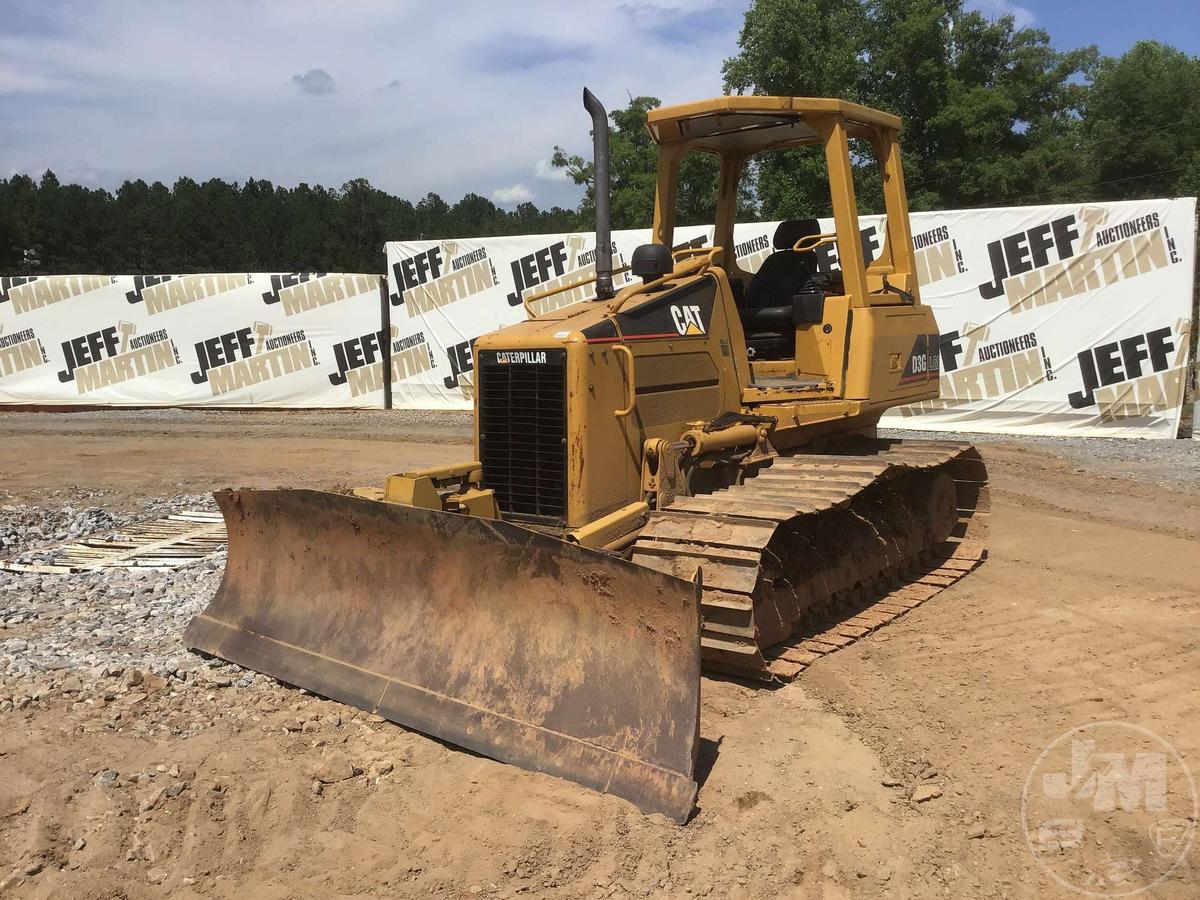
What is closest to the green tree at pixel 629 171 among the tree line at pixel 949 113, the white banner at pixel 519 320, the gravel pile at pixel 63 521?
the tree line at pixel 949 113

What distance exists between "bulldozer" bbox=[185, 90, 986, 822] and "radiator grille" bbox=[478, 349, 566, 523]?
0.5 inches

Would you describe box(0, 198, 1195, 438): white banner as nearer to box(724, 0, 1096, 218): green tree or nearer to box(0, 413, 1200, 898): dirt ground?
box(0, 413, 1200, 898): dirt ground

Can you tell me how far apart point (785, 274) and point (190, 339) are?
1484 cm

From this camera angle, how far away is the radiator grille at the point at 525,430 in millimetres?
5094

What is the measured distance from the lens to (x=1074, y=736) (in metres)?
4.16

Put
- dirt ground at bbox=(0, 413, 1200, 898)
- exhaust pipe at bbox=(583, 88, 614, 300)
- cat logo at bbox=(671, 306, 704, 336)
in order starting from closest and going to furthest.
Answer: dirt ground at bbox=(0, 413, 1200, 898) < exhaust pipe at bbox=(583, 88, 614, 300) < cat logo at bbox=(671, 306, 704, 336)

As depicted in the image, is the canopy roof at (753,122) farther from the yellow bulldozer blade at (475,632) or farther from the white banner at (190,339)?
the white banner at (190,339)

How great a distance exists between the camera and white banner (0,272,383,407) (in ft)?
59.3

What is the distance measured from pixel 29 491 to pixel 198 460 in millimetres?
2414

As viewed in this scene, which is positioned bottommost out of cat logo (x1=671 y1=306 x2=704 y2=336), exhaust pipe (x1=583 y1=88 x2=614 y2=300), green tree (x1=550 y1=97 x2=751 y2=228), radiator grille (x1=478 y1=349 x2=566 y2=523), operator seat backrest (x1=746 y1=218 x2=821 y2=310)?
radiator grille (x1=478 y1=349 x2=566 y2=523)

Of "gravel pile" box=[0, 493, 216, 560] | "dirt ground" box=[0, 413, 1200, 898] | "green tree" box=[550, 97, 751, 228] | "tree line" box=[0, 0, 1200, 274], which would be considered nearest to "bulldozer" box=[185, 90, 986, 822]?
"dirt ground" box=[0, 413, 1200, 898]

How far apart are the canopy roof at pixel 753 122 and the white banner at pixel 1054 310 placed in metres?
6.88

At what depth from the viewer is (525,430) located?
17.2 ft

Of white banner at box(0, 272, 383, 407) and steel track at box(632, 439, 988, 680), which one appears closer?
steel track at box(632, 439, 988, 680)
